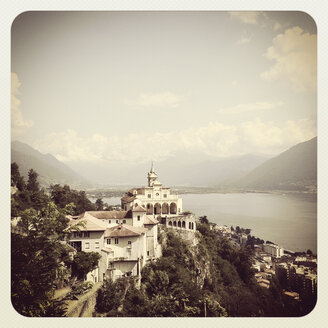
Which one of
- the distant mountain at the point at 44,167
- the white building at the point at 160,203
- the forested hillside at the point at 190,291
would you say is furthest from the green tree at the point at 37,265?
the white building at the point at 160,203

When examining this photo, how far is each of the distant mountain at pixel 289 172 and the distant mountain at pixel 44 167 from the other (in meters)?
5.34

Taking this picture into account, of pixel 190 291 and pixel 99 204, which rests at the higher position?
pixel 99 204

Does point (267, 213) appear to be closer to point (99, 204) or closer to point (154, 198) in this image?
point (154, 198)

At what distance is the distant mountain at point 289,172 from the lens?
722 cm

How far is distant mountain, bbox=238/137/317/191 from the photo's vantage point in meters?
7.22

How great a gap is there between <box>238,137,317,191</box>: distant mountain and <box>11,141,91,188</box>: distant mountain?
5.34 metres

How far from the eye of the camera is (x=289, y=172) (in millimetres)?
8594

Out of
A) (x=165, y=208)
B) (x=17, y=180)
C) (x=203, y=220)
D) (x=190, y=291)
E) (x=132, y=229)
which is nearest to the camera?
(x=190, y=291)

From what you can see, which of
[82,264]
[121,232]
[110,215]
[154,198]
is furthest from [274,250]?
[82,264]

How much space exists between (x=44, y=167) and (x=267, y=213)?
257 inches

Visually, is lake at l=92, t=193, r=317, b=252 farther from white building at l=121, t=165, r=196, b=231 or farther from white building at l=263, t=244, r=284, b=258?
white building at l=121, t=165, r=196, b=231

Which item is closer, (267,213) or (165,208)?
(267,213)

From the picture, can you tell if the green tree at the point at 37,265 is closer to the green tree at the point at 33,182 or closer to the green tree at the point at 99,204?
the green tree at the point at 33,182

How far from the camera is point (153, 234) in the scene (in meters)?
9.70
